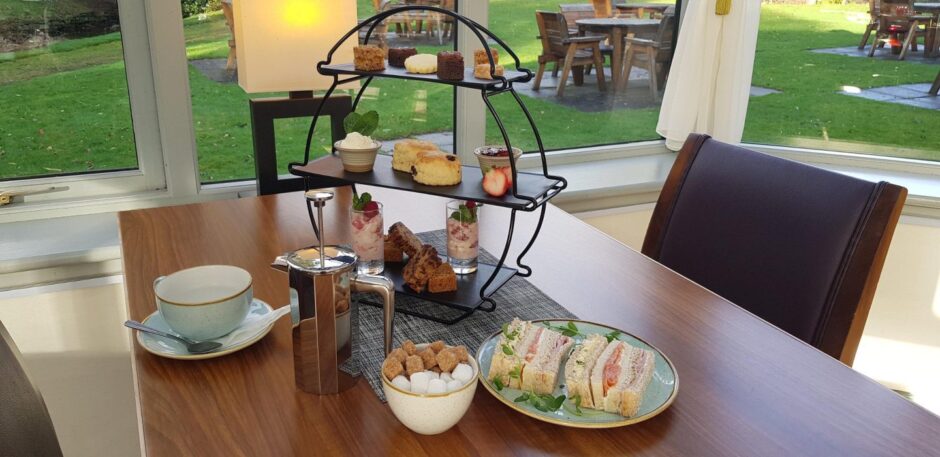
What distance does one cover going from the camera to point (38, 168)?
211cm

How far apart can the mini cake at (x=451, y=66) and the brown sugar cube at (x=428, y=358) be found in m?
0.48

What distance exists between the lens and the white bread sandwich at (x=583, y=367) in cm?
94

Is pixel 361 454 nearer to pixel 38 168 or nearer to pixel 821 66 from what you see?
pixel 38 168

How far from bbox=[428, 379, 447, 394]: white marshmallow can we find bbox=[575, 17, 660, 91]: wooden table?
2073 mm

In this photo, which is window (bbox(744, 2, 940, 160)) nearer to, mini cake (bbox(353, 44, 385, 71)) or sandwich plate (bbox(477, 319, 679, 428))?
mini cake (bbox(353, 44, 385, 71))

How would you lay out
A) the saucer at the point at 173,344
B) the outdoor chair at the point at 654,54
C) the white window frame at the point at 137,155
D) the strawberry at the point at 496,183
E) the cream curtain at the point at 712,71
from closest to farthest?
the saucer at the point at 173,344 < the strawberry at the point at 496,183 < the white window frame at the point at 137,155 < the cream curtain at the point at 712,71 < the outdoor chair at the point at 654,54

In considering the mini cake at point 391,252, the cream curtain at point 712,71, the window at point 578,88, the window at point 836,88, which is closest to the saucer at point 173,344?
the mini cake at point 391,252

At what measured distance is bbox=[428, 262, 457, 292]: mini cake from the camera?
123 centimetres

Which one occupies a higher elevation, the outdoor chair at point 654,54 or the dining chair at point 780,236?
the outdoor chair at point 654,54

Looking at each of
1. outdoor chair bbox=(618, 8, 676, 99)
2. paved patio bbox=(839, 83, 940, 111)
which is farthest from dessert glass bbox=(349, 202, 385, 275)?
paved patio bbox=(839, 83, 940, 111)

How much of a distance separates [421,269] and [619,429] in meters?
0.44

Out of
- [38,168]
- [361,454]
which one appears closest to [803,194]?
[361,454]

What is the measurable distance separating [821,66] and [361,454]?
2571 millimetres

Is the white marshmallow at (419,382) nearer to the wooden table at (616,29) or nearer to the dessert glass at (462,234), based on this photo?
the dessert glass at (462,234)
